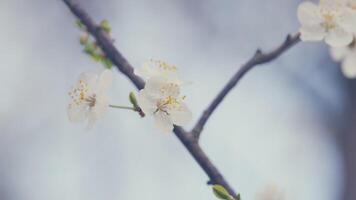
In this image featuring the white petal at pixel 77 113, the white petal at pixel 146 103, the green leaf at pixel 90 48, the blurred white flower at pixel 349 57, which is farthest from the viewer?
the blurred white flower at pixel 349 57

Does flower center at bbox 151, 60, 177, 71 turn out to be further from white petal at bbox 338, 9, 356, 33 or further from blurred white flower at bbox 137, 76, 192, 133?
white petal at bbox 338, 9, 356, 33

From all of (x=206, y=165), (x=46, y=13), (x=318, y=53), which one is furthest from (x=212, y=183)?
(x=46, y=13)

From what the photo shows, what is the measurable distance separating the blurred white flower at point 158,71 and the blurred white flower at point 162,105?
0.06 ft

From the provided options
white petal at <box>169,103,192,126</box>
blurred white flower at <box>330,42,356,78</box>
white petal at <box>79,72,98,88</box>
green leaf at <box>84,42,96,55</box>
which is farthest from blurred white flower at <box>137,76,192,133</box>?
blurred white flower at <box>330,42,356,78</box>

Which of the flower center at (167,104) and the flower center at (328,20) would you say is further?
the flower center at (328,20)

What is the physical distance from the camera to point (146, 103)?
32.7 inches

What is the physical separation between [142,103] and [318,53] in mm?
2416

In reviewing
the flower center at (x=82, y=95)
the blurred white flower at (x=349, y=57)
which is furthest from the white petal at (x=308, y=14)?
the flower center at (x=82, y=95)

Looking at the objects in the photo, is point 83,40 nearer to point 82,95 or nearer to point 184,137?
point 82,95

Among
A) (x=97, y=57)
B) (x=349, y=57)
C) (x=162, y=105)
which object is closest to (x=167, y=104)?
(x=162, y=105)

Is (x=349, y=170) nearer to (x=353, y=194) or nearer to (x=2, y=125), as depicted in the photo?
→ (x=353, y=194)

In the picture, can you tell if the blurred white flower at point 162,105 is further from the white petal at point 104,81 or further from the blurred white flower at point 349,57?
the blurred white flower at point 349,57

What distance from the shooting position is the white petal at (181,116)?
832 millimetres

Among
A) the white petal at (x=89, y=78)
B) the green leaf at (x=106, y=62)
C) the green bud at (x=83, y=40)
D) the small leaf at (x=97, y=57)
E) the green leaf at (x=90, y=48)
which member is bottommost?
the white petal at (x=89, y=78)
